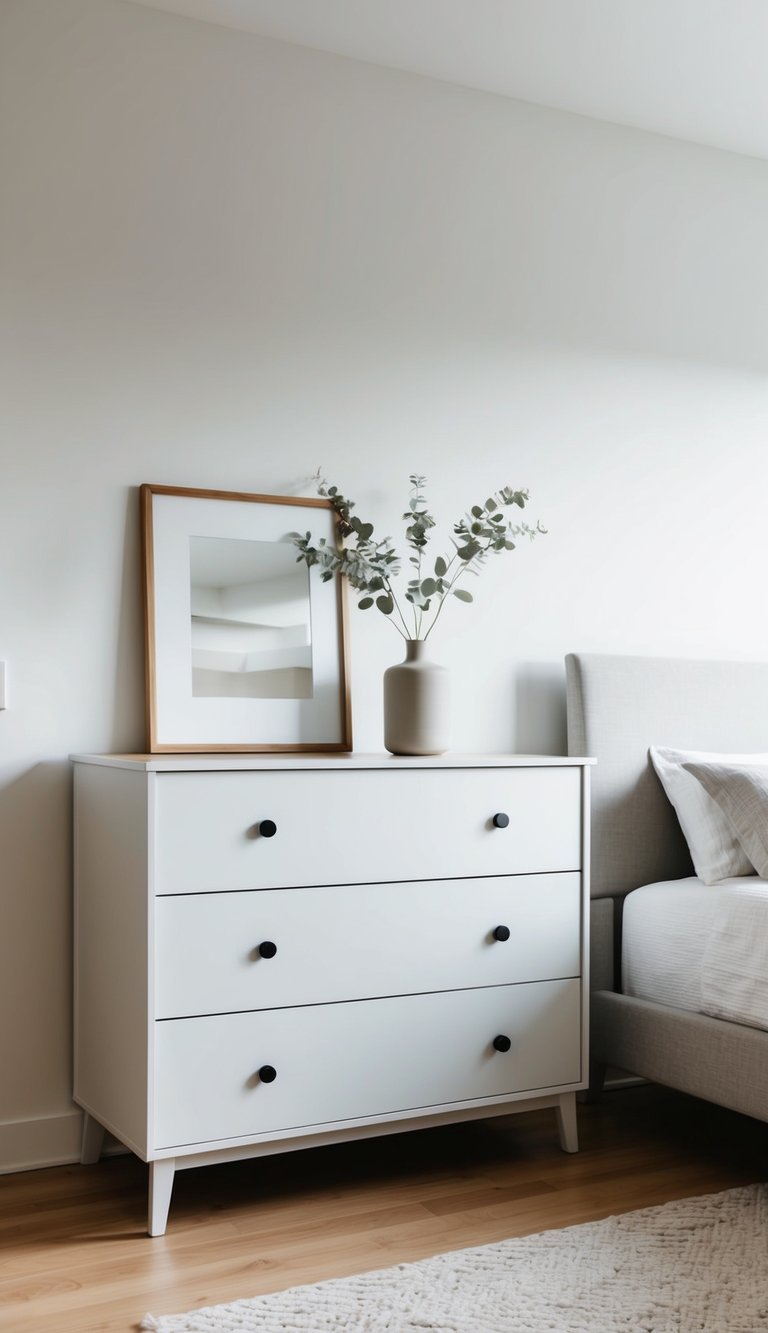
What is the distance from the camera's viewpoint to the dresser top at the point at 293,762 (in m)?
2.04

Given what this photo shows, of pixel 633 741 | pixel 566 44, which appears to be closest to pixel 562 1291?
pixel 633 741

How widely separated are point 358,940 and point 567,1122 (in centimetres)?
66

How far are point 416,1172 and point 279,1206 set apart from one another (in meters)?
0.32

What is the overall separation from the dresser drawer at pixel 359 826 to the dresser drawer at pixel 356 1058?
0.82 feet

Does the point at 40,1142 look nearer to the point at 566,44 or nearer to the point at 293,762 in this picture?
the point at 293,762

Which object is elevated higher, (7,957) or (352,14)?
(352,14)

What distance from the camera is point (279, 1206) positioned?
213 cm

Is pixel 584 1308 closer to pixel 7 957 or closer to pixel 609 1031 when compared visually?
pixel 609 1031

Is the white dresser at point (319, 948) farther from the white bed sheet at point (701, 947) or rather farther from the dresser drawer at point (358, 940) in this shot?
the white bed sheet at point (701, 947)

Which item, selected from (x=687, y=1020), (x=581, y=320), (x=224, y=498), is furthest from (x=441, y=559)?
(x=687, y=1020)

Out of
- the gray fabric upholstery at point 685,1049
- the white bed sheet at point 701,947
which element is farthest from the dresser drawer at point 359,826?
the gray fabric upholstery at point 685,1049

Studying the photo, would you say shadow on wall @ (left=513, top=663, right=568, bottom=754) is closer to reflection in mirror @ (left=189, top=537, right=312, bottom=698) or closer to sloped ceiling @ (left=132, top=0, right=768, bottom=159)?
reflection in mirror @ (left=189, top=537, right=312, bottom=698)

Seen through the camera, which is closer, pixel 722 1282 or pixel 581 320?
pixel 722 1282

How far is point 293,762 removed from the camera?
2143mm
